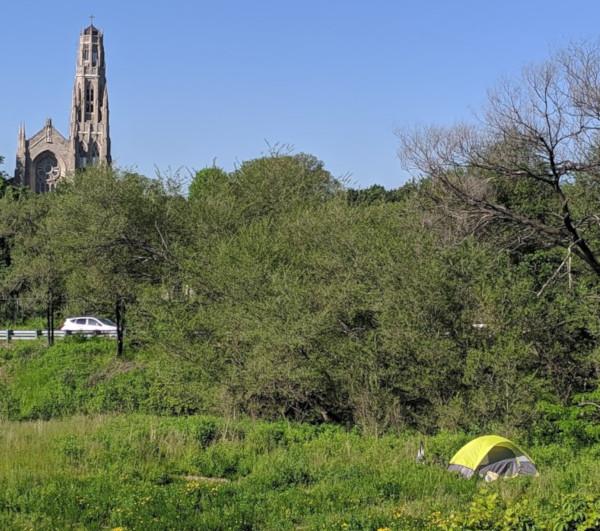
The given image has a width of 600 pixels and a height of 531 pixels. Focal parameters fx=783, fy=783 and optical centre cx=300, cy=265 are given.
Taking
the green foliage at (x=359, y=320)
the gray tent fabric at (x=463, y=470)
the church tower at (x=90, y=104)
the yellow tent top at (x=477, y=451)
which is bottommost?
the gray tent fabric at (x=463, y=470)

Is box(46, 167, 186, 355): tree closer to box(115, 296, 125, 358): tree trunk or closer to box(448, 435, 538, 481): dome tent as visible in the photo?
box(115, 296, 125, 358): tree trunk

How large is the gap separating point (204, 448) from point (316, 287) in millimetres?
5764

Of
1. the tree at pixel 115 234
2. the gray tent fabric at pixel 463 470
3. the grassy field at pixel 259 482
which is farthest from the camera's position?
the tree at pixel 115 234

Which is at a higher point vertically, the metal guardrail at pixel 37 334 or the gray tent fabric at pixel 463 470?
the metal guardrail at pixel 37 334

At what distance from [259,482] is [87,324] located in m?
29.2

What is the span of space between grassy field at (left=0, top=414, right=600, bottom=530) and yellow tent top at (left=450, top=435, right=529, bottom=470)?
40cm

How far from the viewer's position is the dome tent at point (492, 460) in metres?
12.3

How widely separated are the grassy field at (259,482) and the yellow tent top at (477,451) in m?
0.40

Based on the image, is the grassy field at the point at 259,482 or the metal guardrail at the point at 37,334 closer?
the grassy field at the point at 259,482

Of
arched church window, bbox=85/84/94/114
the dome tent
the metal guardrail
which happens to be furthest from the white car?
arched church window, bbox=85/84/94/114

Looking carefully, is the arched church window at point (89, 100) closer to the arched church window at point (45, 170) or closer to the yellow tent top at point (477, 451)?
the arched church window at point (45, 170)

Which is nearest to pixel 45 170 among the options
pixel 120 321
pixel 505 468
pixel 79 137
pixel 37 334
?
pixel 79 137

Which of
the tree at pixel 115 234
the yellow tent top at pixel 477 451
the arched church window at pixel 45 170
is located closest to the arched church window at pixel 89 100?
the arched church window at pixel 45 170

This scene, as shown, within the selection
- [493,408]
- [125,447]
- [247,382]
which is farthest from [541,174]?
[125,447]
